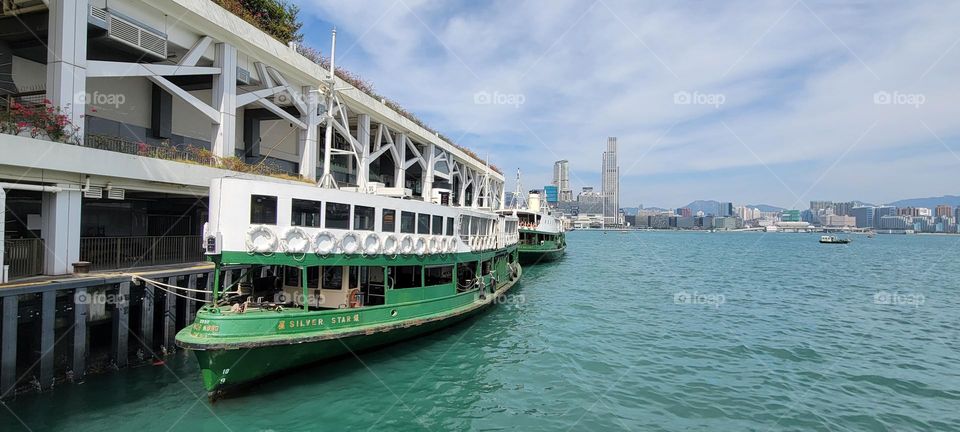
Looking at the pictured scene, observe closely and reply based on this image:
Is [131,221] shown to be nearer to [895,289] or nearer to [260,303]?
[260,303]

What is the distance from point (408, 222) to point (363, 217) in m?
2.02

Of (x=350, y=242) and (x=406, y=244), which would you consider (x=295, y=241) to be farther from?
(x=406, y=244)

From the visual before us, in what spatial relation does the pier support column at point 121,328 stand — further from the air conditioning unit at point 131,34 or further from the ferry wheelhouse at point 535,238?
the ferry wheelhouse at point 535,238

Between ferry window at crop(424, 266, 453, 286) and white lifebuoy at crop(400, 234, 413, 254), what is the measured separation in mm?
2080

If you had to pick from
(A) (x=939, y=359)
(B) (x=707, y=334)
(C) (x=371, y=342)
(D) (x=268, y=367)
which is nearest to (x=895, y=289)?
(A) (x=939, y=359)

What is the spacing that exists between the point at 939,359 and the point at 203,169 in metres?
25.8

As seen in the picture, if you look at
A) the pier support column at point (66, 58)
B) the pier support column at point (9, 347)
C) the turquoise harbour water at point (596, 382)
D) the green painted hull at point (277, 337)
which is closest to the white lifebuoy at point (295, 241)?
the green painted hull at point (277, 337)

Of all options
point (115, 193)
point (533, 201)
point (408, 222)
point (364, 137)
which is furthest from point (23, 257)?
point (533, 201)

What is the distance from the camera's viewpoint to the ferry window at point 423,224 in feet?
50.2

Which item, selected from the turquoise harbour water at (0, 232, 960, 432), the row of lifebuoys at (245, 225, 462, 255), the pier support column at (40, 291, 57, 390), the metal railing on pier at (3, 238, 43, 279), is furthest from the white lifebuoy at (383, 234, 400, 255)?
the metal railing on pier at (3, 238, 43, 279)

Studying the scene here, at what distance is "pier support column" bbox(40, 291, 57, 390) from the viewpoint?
394 inches

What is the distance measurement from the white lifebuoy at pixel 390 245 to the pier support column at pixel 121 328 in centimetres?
663

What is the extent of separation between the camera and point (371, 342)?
43.2 feet

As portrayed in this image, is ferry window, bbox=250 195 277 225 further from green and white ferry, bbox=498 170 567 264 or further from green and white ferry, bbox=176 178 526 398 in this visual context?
green and white ferry, bbox=498 170 567 264
